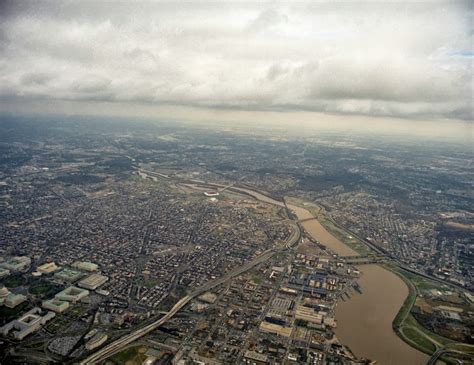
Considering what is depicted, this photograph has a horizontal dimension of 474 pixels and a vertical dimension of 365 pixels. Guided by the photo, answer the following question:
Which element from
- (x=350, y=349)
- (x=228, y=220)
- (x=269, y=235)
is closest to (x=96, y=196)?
(x=228, y=220)

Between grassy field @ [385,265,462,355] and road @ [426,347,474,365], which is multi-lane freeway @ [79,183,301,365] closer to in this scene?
grassy field @ [385,265,462,355]

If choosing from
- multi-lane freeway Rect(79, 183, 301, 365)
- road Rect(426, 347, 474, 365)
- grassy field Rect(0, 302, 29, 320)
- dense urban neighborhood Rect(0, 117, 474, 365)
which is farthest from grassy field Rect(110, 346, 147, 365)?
road Rect(426, 347, 474, 365)

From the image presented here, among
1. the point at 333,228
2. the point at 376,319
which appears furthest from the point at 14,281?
the point at 333,228

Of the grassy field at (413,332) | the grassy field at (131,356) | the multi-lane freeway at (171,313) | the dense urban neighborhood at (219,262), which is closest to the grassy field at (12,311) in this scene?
the dense urban neighborhood at (219,262)

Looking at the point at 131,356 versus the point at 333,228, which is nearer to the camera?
the point at 131,356

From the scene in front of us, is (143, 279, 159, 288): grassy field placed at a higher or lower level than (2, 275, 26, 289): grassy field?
lower

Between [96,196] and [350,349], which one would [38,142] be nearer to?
[96,196]

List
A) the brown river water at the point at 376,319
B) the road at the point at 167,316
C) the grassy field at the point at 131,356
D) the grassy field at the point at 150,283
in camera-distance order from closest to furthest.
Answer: the grassy field at the point at 131,356 → the road at the point at 167,316 → the brown river water at the point at 376,319 → the grassy field at the point at 150,283

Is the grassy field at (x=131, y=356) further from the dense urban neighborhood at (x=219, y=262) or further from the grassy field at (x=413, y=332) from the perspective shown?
the grassy field at (x=413, y=332)

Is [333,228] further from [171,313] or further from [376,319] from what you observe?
[171,313]
